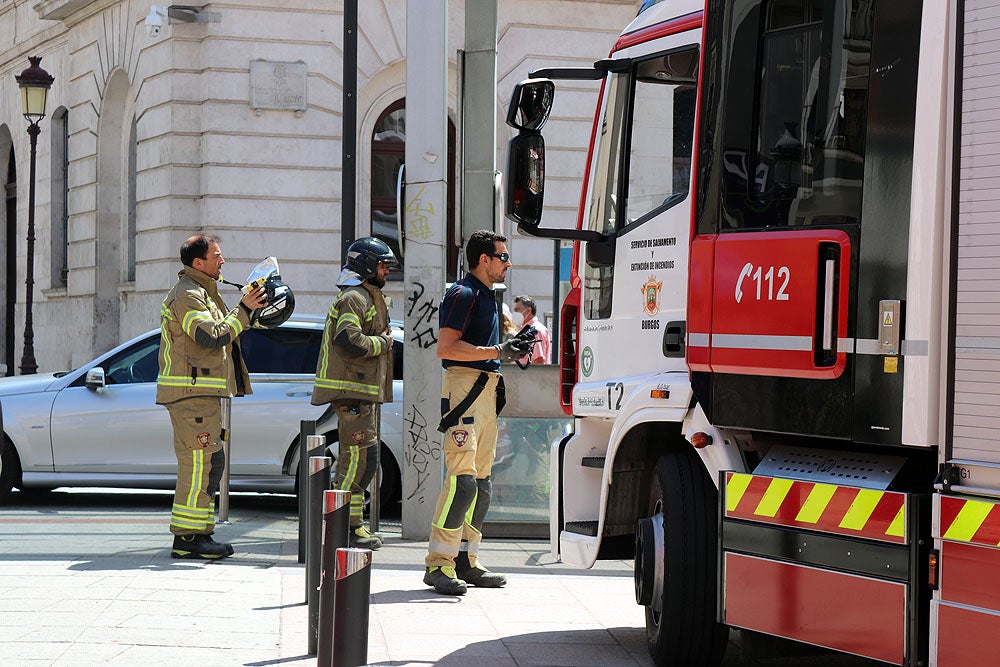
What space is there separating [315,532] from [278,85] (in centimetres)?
1535

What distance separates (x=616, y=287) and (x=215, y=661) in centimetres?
230

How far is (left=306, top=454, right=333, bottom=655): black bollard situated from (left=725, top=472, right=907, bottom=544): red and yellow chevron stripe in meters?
1.83

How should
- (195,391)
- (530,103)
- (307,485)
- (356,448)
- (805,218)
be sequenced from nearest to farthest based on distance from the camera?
(805,218), (530,103), (307,485), (195,391), (356,448)

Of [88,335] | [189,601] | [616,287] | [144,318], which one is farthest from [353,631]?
[88,335]

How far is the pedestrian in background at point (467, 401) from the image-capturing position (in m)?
7.70

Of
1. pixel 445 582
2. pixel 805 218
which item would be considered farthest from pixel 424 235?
pixel 805 218

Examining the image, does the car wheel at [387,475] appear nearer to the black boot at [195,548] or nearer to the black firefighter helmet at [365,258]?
the black firefighter helmet at [365,258]

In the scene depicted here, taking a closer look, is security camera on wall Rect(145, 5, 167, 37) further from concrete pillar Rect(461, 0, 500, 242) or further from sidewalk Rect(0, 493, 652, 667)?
sidewalk Rect(0, 493, 652, 667)

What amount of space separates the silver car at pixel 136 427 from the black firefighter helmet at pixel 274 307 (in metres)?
2.09

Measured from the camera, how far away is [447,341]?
7.70m

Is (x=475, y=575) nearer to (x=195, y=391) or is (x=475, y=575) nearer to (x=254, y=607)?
(x=254, y=607)

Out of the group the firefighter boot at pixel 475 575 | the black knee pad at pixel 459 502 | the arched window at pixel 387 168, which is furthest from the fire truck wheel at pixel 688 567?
the arched window at pixel 387 168

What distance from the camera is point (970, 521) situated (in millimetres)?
4203

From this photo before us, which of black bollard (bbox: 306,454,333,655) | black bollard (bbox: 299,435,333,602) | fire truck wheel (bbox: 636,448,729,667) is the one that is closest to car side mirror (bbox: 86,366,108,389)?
black bollard (bbox: 299,435,333,602)
